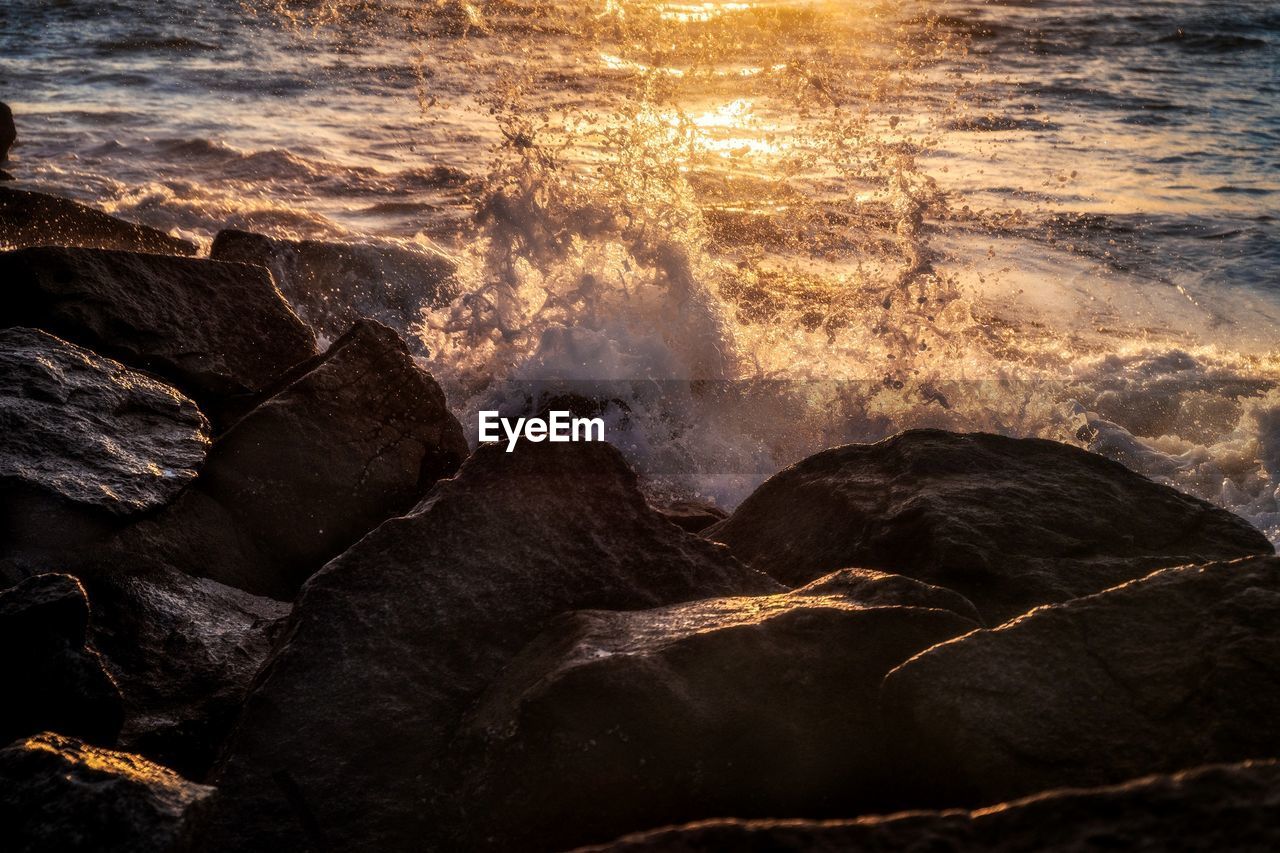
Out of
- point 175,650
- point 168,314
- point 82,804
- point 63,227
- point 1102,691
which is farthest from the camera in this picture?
point 63,227

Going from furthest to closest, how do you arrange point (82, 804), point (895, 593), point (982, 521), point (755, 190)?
point (755, 190) < point (982, 521) < point (895, 593) < point (82, 804)

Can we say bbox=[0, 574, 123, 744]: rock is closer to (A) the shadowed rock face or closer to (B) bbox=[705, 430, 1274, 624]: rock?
(B) bbox=[705, 430, 1274, 624]: rock

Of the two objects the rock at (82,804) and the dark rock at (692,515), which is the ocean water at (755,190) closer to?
the dark rock at (692,515)

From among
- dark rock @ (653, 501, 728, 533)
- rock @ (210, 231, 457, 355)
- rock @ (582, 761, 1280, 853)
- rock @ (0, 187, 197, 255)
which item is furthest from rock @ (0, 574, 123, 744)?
rock @ (0, 187, 197, 255)

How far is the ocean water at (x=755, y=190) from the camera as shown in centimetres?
604

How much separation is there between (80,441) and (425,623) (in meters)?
1.37

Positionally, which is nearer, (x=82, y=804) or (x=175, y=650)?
(x=82, y=804)

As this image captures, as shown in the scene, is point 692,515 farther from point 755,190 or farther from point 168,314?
point 755,190

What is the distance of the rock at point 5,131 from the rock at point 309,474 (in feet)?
26.0

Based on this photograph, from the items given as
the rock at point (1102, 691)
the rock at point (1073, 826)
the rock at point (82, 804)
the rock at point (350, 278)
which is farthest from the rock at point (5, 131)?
the rock at point (1073, 826)

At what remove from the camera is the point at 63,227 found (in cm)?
607

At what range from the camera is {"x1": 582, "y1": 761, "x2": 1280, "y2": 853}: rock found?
130cm

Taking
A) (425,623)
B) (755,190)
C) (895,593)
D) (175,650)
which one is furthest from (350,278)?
(895,593)

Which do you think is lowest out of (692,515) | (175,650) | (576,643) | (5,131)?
(692,515)
